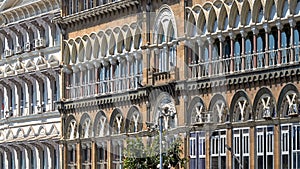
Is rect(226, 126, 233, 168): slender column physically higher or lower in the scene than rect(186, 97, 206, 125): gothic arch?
lower

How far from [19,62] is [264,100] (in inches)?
1032

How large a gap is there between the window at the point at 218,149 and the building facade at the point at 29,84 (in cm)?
1616

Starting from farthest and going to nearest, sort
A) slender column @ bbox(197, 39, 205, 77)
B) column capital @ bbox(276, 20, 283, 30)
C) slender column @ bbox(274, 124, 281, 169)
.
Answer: slender column @ bbox(197, 39, 205, 77) → slender column @ bbox(274, 124, 281, 169) → column capital @ bbox(276, 20, 283, 30)

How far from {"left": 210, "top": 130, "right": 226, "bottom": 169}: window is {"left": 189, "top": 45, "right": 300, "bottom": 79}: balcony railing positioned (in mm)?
2765

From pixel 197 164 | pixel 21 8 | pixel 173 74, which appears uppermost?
pixel 21 8

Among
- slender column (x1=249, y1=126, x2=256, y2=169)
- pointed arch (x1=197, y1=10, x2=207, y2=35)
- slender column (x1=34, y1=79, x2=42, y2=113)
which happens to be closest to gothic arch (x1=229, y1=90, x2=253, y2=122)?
slender column (x1=249, y1=126, x2=256, y2=169)

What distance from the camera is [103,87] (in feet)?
223

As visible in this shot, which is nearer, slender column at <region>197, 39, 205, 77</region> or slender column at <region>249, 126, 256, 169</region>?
slender column at <region>249, 126, 256, 169</region>

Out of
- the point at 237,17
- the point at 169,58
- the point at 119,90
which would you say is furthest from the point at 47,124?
the point at 237,17

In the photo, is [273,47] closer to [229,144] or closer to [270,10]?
[270,10]

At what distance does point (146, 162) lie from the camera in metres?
58.3

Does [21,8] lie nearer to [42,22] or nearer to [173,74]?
[42,22]

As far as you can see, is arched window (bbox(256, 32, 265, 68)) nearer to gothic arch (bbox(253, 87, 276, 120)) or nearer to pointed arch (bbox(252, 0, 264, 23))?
pointed arch (bbox(252, 0, 264, 23))

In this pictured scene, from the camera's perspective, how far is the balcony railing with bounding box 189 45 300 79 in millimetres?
52844
